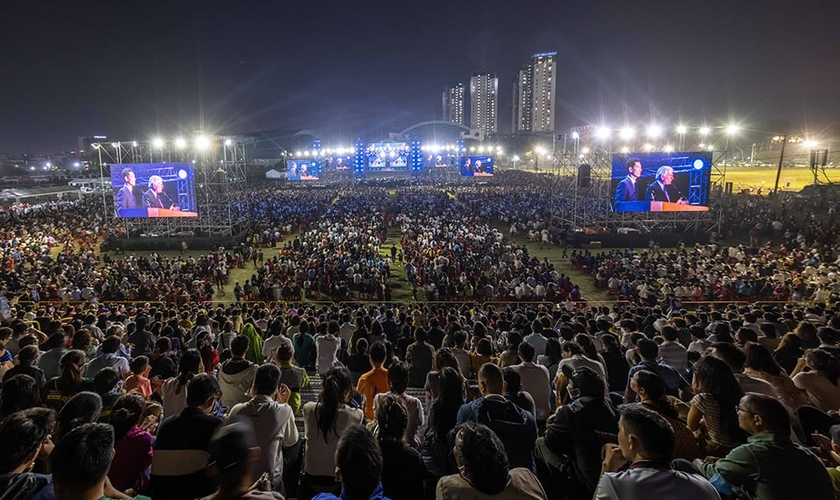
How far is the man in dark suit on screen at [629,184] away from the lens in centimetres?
2612

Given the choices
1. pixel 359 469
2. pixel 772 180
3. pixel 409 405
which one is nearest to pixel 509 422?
pixel 409 405

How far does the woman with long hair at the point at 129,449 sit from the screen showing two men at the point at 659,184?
26919 mm

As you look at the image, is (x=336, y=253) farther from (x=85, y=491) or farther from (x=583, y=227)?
(x=85, y=491)

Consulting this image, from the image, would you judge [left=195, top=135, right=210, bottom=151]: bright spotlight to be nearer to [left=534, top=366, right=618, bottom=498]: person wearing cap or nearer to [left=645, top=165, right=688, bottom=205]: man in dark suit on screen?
[left=645, top=165, right=688, bottom=205]: man in dark suit on screen

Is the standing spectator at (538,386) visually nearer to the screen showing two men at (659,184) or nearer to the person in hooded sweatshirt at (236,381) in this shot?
the person in hooded sweatshirt at (236,381)

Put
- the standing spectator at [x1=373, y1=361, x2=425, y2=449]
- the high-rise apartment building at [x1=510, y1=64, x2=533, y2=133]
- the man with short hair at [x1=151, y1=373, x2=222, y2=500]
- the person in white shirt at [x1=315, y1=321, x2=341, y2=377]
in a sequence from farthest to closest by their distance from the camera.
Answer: the high-rise apartment building at [x1=510, y1=64, x2=533, y2=133], the person in white shirt at [x1=315, y1=321, x2=341, y2=377], the standing spectator at [x1=373, y1=361, x2=425, y2=449], the man with short hair at [x1=151, y1=373, x2=222, y2=500]

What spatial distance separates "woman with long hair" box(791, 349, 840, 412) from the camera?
14.2 ft

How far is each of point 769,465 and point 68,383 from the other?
5913 mm

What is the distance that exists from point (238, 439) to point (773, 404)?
317 cm

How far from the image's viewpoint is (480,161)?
67.5m

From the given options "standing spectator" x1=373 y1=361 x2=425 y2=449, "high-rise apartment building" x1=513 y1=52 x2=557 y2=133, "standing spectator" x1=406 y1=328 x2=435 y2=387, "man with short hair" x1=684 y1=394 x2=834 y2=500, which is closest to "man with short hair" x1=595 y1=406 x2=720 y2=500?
"man with short hair" x1=684 y1=394 x2=834 y2=500

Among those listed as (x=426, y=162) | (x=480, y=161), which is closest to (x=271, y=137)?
(x=426, y=162)

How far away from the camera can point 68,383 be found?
4512 millimetres

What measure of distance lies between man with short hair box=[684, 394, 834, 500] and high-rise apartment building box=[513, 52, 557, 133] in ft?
550
